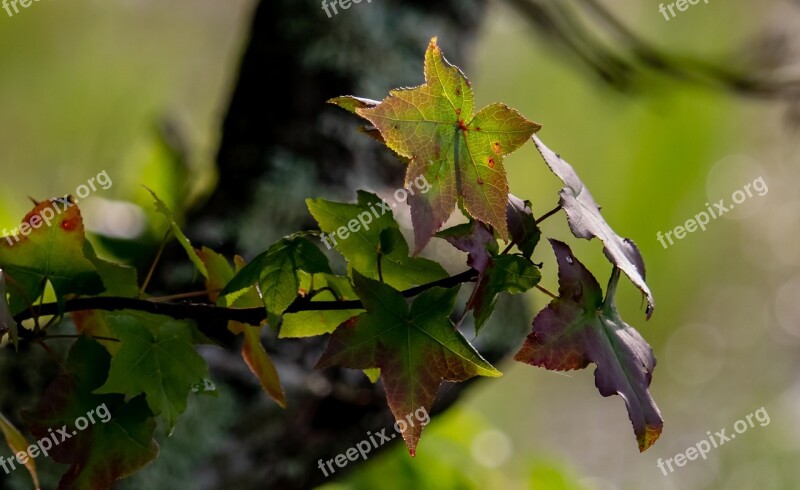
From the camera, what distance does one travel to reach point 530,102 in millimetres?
2014

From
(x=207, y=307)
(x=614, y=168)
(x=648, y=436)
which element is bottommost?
(x=614, y=168)

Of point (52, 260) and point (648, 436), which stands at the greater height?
point (52, 260)

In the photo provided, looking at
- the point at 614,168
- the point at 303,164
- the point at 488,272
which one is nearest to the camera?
the point at 488,272

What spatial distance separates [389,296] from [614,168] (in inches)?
60.5

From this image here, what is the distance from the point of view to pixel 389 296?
30 centimetres

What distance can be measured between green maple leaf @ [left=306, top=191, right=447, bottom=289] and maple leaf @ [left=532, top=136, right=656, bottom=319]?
0.19 feet

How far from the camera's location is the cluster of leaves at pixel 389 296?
303 mm

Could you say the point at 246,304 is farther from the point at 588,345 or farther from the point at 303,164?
the point at 303,164

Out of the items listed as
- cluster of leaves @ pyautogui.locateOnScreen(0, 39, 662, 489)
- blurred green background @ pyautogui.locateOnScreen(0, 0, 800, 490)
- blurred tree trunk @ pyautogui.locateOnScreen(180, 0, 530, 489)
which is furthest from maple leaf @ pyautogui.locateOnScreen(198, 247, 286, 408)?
blurred green background @ pyautogui.locateOnScreen(0, 0, 800, 490)

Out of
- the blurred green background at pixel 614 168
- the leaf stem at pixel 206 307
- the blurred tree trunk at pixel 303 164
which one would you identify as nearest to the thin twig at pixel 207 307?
the leaf stem at pixel 206 307

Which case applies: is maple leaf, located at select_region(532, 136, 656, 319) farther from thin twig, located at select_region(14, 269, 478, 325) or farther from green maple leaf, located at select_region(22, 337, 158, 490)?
green maple leaf, located at select_region(22, 337, 158, 490)

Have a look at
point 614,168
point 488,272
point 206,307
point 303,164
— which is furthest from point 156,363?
point 614,168

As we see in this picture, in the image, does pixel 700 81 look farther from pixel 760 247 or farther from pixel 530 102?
pixel 760 247

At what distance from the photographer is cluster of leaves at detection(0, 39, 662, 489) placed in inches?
11.9
